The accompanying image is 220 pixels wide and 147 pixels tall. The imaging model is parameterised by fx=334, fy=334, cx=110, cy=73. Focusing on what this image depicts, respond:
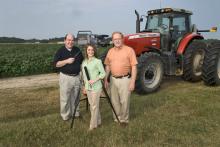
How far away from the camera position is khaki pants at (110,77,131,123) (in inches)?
242

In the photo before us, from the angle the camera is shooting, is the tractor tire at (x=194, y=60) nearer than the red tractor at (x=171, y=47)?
No

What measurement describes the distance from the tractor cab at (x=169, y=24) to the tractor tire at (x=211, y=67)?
1177 mm

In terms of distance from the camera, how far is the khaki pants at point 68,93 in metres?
6.39

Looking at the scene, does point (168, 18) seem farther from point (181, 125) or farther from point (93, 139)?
point (93, 139)

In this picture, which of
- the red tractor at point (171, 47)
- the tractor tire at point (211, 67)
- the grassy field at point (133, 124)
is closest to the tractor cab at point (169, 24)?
the red tractor at point (171, 47)

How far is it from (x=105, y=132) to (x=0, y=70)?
1186 cm

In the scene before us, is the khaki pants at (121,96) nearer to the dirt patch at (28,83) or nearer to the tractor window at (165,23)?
the tractor window at (165,23)

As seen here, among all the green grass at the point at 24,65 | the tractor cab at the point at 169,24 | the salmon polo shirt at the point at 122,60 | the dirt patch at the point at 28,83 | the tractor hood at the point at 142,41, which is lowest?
the dirt patch at the point at 28,83

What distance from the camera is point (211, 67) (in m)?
10.0

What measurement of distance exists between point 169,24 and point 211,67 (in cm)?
191

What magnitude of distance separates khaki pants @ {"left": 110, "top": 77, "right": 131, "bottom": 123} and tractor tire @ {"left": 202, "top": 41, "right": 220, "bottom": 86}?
15.2 ft

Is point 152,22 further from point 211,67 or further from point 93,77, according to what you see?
point 93,77

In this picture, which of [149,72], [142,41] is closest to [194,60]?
[142,41]

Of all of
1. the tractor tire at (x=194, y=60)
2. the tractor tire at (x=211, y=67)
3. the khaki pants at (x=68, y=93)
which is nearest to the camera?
the khaki pants at (x=68, y=93)
